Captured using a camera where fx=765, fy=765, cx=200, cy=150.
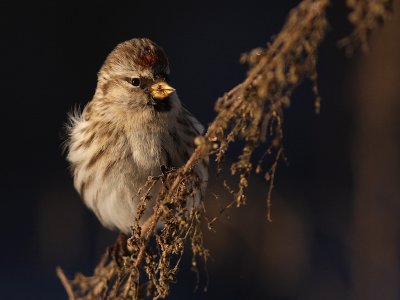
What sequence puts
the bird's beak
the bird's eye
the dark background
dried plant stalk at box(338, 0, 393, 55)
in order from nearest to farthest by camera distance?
dried plant stalk at box(338, 0, 393, 55) → the bird's beak → the bird's eye → the dark background

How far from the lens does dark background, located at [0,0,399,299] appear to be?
142 inches

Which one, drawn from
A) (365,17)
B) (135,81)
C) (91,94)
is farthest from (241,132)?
(91,94)

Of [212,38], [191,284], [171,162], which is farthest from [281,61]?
[212,38]

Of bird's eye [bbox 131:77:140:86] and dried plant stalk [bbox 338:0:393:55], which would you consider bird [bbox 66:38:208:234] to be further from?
dried plant stalk [bbox 338:0:393:55]

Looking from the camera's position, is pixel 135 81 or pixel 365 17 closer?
pixel 365 17

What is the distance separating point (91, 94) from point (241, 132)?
11.0 ft

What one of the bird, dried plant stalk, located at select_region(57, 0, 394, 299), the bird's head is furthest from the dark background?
dried plant stalk, located at select_region(57, 0, 394, 299)

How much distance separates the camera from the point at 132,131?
236 centimetres

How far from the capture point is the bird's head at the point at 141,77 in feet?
7.75

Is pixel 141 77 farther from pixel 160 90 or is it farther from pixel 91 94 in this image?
pixel 91 94

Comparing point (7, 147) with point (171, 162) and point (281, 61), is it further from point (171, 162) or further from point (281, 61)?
point (281, 61)

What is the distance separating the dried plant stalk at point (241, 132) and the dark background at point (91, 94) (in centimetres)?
137

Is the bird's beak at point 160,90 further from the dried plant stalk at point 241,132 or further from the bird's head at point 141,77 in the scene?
the dried plant stalk at point 241,132

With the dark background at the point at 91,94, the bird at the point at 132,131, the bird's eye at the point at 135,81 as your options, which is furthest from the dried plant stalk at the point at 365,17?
the dark background at the point at 91,94
